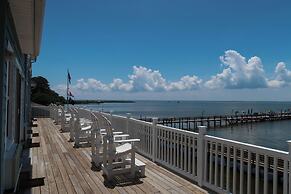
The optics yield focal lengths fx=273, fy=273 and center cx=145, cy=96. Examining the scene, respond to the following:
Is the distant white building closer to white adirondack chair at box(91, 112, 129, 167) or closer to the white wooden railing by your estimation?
white adirondack chair at box(91, 112, 129, 167)

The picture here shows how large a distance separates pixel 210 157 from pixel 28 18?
334cm

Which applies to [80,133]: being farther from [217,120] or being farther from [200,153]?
[217,120]

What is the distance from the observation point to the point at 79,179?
4.77 m

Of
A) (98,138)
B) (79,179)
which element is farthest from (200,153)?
(98,138)

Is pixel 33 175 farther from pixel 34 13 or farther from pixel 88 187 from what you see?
pixel 34 13

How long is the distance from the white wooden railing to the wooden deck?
22 centimetres

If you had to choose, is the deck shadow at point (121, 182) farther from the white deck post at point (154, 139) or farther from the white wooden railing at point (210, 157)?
the white deck post at point (154, 139)

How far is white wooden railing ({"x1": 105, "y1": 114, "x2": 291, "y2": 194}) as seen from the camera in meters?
3.29

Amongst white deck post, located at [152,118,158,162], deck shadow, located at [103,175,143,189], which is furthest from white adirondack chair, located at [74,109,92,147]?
deck shadow, located at [103,175,143,189]

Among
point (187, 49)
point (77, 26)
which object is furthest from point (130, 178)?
point (187, 49)

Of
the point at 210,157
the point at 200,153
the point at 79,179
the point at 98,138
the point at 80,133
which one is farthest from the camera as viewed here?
the point at 80,133

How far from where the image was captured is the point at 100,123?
19.5 ft

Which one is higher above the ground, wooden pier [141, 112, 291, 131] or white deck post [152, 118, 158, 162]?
white deck post [152, 118, 158, 162]

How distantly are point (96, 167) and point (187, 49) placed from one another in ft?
95.6
